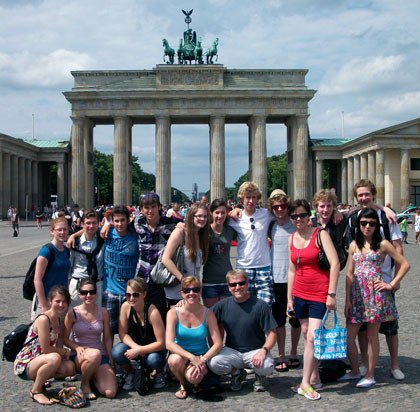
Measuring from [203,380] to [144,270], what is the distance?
1.78 metres

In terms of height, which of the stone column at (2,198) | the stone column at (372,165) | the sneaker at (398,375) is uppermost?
the stone column at (372,165)

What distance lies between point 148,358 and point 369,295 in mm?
2960

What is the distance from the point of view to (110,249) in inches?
351

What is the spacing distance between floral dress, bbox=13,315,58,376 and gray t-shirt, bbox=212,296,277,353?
7.24 feet

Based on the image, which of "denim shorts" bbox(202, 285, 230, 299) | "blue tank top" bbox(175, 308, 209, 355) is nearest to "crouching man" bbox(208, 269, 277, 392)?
"blue tank top" bbox(175, 308, 209, 355)

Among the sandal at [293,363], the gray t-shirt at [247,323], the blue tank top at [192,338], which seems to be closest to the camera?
the blue tank top at [192,338]

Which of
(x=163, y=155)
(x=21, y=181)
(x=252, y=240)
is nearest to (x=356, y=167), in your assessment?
(x=163, y=155)

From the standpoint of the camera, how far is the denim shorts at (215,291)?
874 cm

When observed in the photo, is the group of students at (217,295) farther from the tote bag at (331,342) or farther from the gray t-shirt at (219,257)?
the tote bag at (331,342)

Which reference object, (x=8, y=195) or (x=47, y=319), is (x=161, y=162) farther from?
(x=47, y=319)

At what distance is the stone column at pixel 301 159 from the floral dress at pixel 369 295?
60.0 m

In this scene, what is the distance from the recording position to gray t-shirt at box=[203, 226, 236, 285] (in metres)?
8.68

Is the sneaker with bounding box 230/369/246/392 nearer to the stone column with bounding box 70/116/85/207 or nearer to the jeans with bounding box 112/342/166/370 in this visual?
the jeans with bounding box 112/342/166/370

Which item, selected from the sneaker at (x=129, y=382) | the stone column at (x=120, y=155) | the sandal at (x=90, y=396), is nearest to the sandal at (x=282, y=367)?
the sneaker at (x=129, y=382)
